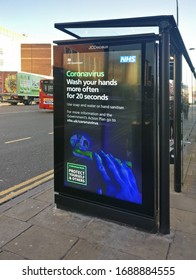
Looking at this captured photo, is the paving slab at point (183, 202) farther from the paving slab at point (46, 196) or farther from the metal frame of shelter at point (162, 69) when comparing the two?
the paving slab at point (46, 196)

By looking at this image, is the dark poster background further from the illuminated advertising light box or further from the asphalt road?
the asphalt road

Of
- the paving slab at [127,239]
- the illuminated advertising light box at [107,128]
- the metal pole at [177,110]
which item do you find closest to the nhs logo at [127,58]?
the illuminated advertising light box at [107,128]

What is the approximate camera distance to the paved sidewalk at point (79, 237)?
2846 millimetres

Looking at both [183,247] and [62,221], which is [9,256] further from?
[183,247]

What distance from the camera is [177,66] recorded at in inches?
170

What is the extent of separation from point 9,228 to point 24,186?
1.68 m

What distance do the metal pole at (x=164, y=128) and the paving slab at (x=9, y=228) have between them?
60.3 inches

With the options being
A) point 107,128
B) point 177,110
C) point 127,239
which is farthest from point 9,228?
point 177,110

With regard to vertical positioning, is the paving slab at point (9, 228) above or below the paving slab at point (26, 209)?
below

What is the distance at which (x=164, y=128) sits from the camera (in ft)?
10.1

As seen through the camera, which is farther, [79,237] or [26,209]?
[26,209]

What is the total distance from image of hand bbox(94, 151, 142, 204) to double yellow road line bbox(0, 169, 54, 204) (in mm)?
1646

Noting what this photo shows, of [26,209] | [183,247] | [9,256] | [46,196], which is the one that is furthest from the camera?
[46,196]

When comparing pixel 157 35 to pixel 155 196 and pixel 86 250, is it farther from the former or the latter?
pixel 86 250
